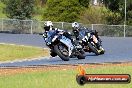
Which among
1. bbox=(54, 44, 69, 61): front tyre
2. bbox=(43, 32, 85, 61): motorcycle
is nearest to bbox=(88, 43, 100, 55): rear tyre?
bbox=(43, 32, 85, 61): motorcycle

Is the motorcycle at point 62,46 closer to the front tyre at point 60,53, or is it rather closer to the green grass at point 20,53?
the front tyre at point 60,53

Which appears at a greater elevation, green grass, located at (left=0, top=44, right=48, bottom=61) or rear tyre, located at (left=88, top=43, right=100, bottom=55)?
rear tyre, located at (left=88, top=43, right=100, bottom=55)

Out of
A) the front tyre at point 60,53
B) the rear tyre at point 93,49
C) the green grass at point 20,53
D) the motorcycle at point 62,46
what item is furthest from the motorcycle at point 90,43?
the green grass at point 20,53

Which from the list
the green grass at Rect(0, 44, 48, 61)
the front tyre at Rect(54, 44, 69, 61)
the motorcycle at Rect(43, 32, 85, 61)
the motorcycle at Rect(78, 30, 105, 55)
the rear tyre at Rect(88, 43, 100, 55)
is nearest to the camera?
the motorcycle at Rect(43, 32, 85, 61)

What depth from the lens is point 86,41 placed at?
2273cm

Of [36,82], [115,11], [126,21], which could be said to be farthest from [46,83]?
[115,11]

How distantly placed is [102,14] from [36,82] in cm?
4319

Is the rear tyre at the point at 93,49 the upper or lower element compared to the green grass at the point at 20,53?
upper

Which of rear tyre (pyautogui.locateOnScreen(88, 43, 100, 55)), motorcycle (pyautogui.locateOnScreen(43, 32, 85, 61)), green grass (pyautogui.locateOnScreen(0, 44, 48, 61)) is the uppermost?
motorcycle (pyautogui.locateOnScreen(43, 32, 85, 61))

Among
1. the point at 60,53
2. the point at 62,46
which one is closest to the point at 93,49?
the point at 62,46

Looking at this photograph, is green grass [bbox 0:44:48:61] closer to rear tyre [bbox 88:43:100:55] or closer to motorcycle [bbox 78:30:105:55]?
motorcycle [bbox 78:30:105:55]

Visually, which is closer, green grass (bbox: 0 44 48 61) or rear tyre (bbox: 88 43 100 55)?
rear tyre (bbox: 88 43 100 55)

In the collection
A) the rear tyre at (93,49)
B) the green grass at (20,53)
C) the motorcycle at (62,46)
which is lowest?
the green grass at (20,53)

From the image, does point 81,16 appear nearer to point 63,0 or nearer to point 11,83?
point 63,0
